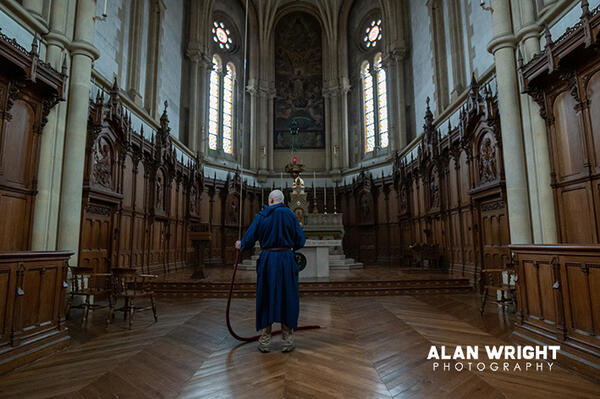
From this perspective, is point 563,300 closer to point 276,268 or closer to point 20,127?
point 276,268

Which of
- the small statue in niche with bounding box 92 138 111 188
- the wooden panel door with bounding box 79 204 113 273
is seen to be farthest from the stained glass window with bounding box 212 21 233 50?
the wooden panel door with bounding box 79 204 113 273

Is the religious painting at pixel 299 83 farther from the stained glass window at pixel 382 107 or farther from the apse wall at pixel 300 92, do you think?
the stained glass window at pixel 382 107

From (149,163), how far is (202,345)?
833cm

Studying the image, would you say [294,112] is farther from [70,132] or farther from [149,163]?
[70,132]

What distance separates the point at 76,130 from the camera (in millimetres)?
6809

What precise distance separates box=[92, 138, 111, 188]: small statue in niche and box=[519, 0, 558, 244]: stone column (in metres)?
9.37

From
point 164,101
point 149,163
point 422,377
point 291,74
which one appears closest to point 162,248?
point 149,163

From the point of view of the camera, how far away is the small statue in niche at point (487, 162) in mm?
8016

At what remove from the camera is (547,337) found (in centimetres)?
373

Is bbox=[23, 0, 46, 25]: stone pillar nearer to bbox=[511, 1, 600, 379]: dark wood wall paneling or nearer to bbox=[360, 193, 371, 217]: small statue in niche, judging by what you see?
bbox=[511, 1, 600, 379]: dark wood wall paneling

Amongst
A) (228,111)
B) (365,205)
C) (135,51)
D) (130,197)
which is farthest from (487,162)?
(228,111)

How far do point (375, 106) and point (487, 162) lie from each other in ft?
35.8

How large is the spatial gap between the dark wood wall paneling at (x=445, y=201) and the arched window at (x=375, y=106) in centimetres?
213

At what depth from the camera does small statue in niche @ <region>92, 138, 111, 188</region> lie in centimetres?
815
